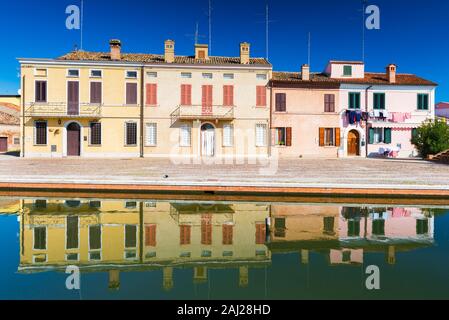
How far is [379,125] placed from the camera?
2653 cm

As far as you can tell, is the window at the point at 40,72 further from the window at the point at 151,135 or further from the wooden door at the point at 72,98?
the window at the point at 151,135

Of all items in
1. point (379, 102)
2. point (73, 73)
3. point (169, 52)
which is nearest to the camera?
point (73, 73)

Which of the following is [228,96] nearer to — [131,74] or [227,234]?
[131,74]

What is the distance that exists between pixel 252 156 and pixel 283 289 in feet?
63.8

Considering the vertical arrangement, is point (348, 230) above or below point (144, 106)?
below

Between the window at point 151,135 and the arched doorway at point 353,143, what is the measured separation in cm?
1597

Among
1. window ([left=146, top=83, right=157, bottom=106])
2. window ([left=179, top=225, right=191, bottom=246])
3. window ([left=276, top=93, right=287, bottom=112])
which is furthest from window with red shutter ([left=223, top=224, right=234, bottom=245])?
window ([left=276, top=93, right=287, bottom=112])

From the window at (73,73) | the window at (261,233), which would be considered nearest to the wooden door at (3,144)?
the window at (73,73)

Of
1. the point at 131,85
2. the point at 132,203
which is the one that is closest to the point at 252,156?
the point at 131,85

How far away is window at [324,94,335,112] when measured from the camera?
26.0 meters

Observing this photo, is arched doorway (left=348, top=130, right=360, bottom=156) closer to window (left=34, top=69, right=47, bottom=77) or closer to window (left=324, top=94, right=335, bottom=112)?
window (left=324, top=94, right=335, bottom=112)

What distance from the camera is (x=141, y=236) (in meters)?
8.70

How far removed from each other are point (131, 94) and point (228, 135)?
800cm

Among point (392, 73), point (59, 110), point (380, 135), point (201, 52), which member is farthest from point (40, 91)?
point (392, 73)
